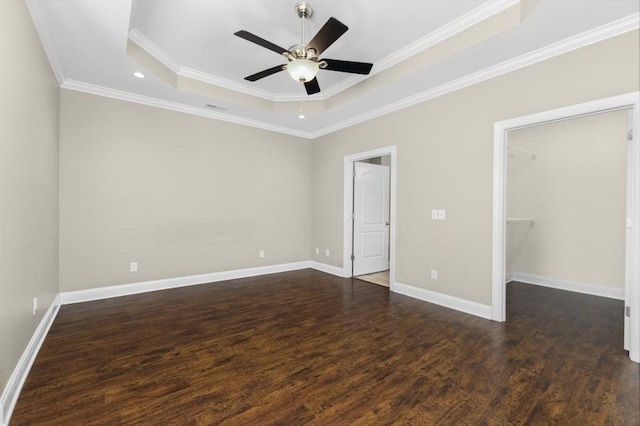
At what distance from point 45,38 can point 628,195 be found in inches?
207

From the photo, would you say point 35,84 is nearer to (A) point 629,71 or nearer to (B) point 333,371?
(B) point 333,371

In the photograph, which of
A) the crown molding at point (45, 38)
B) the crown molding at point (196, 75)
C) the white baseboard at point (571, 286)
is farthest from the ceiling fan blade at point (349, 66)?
the white baseboard at point (571, 286)

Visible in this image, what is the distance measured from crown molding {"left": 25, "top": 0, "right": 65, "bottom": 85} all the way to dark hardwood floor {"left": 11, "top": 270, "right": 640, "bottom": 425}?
107 inches

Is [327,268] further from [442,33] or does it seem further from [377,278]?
[442,33]

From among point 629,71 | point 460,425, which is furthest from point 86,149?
point 629,71

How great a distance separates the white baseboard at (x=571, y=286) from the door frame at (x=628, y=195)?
2.19 metres

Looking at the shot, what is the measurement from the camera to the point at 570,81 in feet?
8.58

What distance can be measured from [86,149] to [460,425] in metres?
4.77

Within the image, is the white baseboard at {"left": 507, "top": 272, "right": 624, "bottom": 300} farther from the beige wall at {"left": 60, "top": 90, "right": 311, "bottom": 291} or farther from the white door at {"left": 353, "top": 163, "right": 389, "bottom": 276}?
the beige wall at {"left": 60, "top": 90, "right": 311, "bottom": 291}

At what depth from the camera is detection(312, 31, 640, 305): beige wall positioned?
98.7 inches

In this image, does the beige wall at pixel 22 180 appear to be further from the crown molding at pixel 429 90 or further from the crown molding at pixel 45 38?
the crown molding at pixel 429 90

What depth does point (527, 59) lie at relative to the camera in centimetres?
285

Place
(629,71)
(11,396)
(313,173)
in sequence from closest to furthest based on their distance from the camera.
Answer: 1. (11,396)
2. (629,71)
3. (313,173)

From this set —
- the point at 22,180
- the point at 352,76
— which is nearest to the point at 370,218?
the point at 352,76
